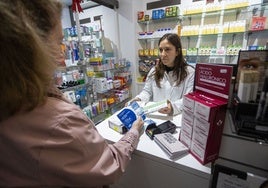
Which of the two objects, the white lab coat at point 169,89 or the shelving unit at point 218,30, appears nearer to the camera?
the white lab coat at point 169,89

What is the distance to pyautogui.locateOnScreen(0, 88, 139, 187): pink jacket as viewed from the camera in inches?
18.6

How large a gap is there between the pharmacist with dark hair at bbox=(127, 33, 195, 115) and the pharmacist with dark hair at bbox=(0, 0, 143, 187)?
130 cm

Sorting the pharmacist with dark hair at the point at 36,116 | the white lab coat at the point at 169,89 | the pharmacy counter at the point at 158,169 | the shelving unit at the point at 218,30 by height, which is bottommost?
the pharmacy counter at the point at 158,169

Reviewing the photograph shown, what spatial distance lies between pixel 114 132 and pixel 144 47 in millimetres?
3239

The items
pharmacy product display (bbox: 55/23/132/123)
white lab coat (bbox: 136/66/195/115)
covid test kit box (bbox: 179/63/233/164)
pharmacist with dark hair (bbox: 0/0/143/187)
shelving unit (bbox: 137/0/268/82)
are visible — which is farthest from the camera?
shelving unit (bbox: 137/0/268/82)

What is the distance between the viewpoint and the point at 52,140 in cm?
49

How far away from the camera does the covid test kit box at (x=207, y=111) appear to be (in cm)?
65

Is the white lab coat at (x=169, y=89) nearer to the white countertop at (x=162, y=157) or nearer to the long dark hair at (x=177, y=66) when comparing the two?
the long dark hair at (x=177, y=66)

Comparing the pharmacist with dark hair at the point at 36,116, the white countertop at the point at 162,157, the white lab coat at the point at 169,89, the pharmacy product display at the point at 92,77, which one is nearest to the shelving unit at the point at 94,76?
the pharmacy product display at the point at 92,77

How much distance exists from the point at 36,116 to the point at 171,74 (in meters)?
1.66

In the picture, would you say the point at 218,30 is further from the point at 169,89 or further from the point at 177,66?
the point at 169,89

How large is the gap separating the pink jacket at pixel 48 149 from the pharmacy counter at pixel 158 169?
0.39 m

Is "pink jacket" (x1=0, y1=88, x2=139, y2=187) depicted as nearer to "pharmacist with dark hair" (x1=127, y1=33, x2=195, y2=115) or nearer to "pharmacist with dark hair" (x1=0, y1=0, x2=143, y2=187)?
"pharmacist with dark hair" (x1=0, y1=0, x2=143, y2=187)

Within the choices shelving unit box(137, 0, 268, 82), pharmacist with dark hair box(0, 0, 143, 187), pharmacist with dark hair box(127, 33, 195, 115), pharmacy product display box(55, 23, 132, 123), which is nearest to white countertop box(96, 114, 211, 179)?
pharmacist with dark hair box(0, 0, 143, 187)
